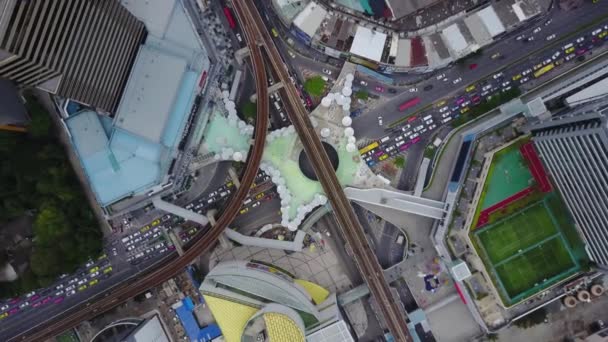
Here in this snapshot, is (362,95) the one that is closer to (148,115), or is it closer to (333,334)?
(148,115)

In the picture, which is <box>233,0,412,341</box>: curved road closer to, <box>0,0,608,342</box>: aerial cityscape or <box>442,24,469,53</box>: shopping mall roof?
<box>0,0,608,342</box>: aerial cityscape

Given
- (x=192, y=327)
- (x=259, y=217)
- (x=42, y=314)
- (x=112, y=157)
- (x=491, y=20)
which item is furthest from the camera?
(x=259, y=217)

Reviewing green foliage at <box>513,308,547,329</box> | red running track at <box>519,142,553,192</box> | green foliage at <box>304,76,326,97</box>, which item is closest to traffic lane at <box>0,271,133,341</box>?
green foliage at <box>304,76,326,97</box>

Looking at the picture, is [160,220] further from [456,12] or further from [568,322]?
[568,322]

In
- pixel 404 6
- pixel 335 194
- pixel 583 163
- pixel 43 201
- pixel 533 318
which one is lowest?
pixel 533 318

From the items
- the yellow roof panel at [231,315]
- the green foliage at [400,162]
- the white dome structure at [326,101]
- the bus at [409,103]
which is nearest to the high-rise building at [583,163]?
the bus at [409,103]

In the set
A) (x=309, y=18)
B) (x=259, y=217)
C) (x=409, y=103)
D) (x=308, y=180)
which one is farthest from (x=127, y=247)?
(x=409, y=103)

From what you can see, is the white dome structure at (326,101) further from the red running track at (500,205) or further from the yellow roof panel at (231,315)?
the yellow roof panel at (231,315)
